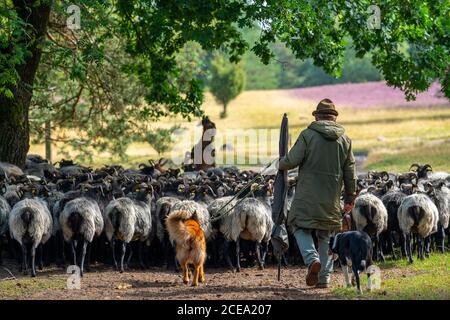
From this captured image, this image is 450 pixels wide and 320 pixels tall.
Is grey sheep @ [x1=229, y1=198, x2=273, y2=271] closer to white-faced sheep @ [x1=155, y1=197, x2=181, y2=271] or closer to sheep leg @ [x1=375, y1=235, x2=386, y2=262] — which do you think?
white-faced sheep @ [x1=155, y1=197, x2=181, y2=271]

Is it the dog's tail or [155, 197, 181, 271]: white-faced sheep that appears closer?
the dog's tail

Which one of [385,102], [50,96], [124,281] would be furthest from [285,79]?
[124,281]

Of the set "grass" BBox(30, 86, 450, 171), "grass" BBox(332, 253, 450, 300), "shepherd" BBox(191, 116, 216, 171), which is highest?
"grass" BBox(30, 86, 450, 171)

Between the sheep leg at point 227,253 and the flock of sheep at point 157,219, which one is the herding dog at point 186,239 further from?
the sheep leg at point 227,253

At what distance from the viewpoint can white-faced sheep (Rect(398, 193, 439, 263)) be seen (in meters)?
15.8

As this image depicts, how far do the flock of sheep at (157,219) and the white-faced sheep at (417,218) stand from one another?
2 centimetres

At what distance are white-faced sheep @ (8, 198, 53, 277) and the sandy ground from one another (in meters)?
0.44

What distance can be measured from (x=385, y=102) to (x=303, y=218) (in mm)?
49920

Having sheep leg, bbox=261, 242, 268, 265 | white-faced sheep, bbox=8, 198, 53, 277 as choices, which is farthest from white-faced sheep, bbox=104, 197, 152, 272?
sheep leg, bbox=261, 242, 268, 265

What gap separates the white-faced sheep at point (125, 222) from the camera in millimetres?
15594

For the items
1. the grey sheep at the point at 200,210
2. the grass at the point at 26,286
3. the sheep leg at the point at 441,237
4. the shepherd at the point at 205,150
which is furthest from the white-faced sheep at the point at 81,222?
the shepherd at the point at 205,150

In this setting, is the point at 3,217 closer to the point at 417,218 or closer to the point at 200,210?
the point at 200,210

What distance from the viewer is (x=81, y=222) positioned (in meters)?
15.2
